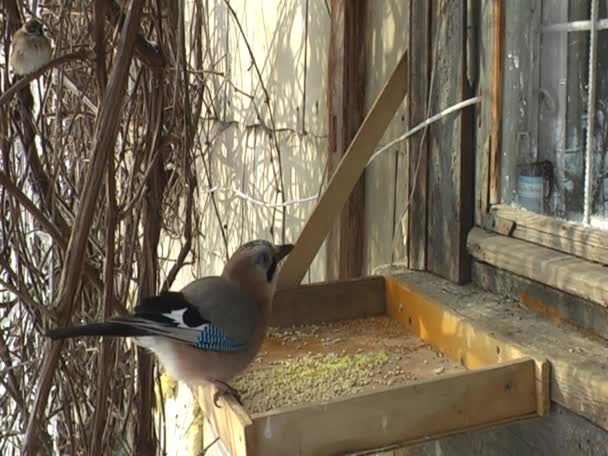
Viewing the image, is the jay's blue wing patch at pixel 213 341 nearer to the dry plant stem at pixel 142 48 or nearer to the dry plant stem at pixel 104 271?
the dry plant stem at pixel 104 271

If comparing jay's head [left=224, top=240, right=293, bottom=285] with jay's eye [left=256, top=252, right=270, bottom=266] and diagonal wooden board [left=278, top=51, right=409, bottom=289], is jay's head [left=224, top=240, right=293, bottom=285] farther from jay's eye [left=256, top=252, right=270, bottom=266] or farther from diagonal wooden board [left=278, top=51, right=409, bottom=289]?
diagonal wooden board [left=278, top=51, right=409, bottom=289]

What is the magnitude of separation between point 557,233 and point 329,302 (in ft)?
1.51

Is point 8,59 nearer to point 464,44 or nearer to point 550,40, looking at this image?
point 464,44

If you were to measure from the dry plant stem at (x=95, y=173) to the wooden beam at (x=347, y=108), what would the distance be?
2.37ft

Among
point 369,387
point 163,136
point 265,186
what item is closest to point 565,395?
point 369,387

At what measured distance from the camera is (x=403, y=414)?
1102 mm

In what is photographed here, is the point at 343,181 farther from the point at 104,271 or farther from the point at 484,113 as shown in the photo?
the point at 104,271

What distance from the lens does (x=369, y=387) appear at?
4.31 ft

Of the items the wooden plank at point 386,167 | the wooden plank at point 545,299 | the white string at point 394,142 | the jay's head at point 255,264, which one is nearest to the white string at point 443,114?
the white string at point 394,142

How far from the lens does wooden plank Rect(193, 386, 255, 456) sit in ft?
3.43

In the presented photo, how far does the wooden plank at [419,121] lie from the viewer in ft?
5.43

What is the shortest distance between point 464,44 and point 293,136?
1.14m

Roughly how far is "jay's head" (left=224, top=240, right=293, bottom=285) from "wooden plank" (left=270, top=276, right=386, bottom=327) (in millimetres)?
177

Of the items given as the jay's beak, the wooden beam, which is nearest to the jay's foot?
the jay's beak
